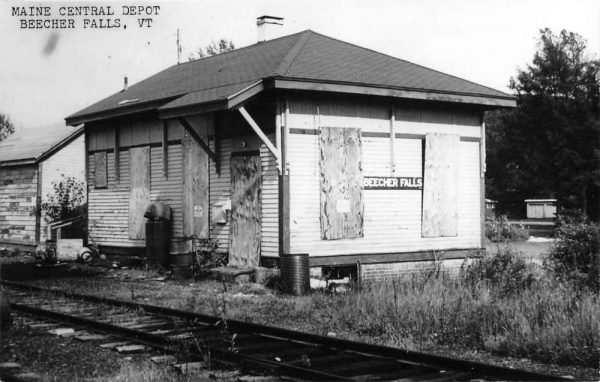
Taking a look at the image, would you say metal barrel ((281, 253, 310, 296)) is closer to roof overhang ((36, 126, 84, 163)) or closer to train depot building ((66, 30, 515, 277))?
train depot building ((66, 30, 515, 277))

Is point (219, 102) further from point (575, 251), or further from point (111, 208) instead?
point (111, 208)

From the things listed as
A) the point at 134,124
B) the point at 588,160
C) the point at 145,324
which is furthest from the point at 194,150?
the point at 588,160

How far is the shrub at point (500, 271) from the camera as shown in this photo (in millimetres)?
13070

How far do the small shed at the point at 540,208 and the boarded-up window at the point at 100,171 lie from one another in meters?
43.8

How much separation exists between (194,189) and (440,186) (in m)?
6.05

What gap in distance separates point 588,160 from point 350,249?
30525 mm

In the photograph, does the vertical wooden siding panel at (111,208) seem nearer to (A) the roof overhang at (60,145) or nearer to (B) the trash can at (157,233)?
(B) the trash can at (157,233)

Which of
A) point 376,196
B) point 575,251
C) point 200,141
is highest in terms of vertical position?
point 200,141

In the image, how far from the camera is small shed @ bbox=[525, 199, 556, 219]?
5672 cm

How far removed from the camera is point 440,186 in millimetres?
16438

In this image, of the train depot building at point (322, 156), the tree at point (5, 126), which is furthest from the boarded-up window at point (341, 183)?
the tree at point (5, 126)

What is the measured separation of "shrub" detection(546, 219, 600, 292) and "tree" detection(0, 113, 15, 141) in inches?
3057

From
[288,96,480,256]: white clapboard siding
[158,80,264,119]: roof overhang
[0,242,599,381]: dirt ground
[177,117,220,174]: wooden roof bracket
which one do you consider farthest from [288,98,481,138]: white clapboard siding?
[0,242,599,381]: dirt ground

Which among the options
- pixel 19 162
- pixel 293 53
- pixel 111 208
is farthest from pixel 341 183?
pixel 19 162
